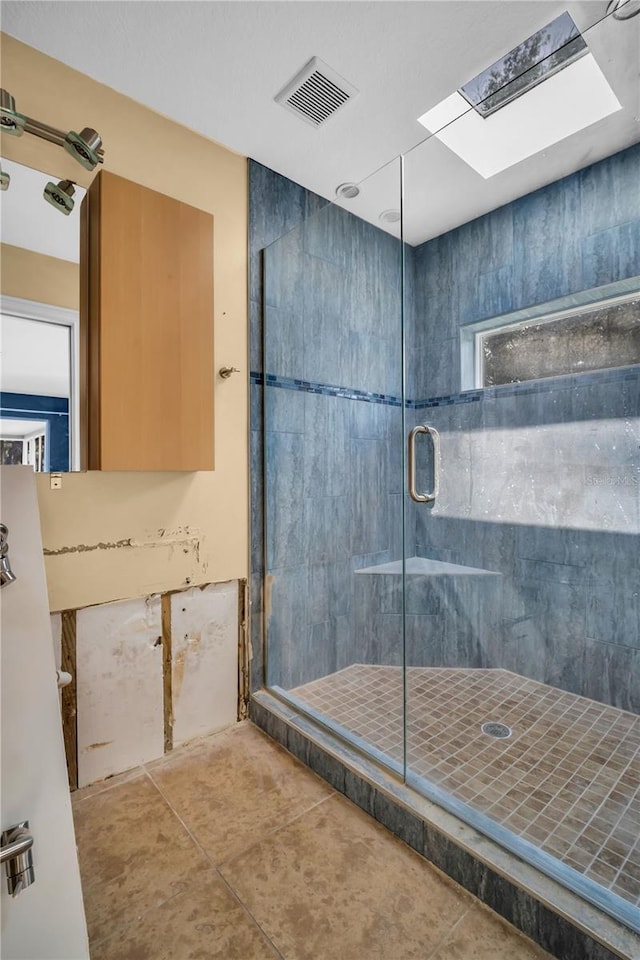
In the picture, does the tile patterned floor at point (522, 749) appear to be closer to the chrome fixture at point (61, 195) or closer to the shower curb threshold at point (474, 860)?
the shower curb threshold at point (474, 860)

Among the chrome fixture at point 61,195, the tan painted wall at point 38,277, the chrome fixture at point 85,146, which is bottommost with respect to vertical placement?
the tan painted wall at point 38,277

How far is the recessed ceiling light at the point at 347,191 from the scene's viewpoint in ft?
7.29

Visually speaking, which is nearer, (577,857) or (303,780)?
(577,857)

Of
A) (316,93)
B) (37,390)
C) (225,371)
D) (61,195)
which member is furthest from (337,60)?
(37,390)

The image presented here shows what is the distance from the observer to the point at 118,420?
5.11 feet

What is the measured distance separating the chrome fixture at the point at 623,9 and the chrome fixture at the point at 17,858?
263cm

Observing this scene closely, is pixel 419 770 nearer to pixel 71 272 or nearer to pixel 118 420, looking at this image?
pixel 118 420

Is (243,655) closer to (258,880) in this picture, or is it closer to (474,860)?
(258,880)

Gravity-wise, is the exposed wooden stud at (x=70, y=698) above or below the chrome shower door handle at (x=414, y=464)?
below

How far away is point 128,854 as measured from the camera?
4.44 ft

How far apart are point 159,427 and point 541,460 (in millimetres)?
1505

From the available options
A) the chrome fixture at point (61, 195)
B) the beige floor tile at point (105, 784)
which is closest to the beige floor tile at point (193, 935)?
the beige floor tile at point (105, 784)

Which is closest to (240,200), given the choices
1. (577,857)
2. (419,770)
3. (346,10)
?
(346,10)

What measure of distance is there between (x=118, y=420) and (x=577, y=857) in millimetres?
1870
